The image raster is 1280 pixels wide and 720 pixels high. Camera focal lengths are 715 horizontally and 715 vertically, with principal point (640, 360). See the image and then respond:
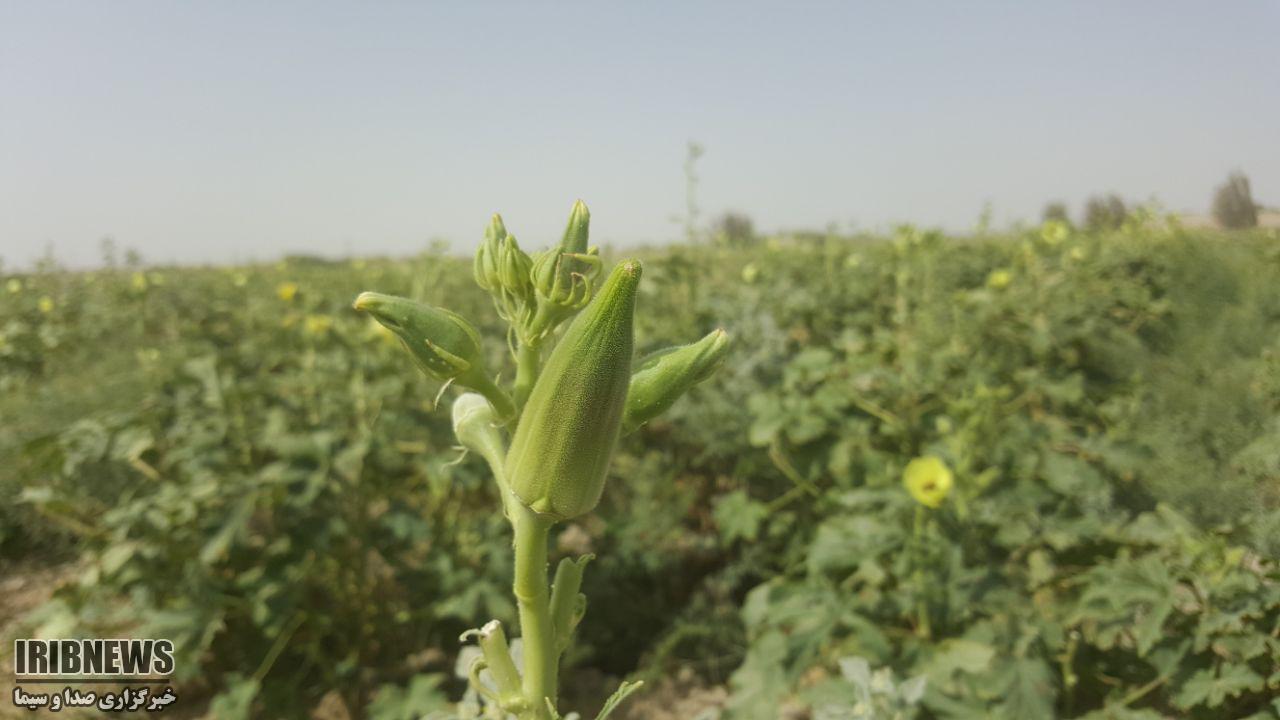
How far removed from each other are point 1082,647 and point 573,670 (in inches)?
72.2

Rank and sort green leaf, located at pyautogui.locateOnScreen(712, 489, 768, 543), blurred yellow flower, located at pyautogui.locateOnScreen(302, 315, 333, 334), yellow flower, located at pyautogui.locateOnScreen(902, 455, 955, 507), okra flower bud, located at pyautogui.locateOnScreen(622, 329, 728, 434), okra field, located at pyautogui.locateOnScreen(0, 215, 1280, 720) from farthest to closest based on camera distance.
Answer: blurred yellow flower, located at pyautogui.locateOnScreen(302, 315, 333, 334) < green leaf, located at pyautogui.locateOnScreen(712, 489, 768, 543) < yellow flower, located at pyautogui.locateOnScreen(902, 455, 955, 507) < okra field, located at pyautogui.locateOnScreen(0, 215, 1280, 720) < okra flower bud, located at pyautogui.locateOnScreen(622, 329, 728, 434)

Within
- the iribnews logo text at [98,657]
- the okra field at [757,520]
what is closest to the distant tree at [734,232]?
the okra field at [757,520]

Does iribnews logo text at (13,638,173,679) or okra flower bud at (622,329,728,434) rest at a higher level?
okra flower bud at (622,329,728,434)

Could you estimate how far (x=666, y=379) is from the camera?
0.83 metres

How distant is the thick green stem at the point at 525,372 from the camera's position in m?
0.86

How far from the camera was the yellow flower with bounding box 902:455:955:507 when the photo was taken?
228 cm

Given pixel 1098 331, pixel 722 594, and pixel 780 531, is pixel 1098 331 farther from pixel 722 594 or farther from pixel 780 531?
pixel 722 594

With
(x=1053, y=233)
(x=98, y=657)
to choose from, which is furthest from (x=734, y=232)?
(x=98, y=657)

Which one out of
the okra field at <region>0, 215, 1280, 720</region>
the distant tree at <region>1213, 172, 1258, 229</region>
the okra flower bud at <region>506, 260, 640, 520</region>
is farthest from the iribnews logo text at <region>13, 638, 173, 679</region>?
the distant tree at <region>1213, 172, 1258, 229</region>

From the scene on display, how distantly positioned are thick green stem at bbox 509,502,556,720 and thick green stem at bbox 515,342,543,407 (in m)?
0.13

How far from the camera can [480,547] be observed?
9.39ft

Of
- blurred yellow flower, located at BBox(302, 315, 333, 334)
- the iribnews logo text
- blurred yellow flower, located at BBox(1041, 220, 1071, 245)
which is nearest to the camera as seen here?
the iribnews logo text

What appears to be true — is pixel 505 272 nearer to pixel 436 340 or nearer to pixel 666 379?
pixel 436 340

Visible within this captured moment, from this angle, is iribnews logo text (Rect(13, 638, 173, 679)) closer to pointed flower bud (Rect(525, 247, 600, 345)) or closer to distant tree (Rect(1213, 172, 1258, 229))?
pointed flower bud (Rect(525, 247, 600, 345))
